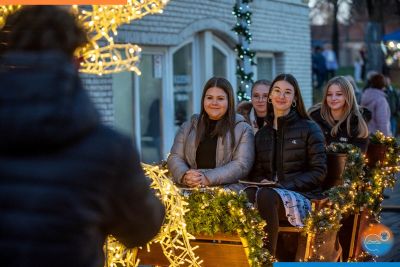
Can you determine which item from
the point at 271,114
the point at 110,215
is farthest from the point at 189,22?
the point at 110,215

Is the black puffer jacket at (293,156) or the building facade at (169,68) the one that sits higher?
the building facade at (169,68)

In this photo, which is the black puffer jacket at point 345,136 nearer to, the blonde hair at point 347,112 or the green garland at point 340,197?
the blonde hair at point 347,112

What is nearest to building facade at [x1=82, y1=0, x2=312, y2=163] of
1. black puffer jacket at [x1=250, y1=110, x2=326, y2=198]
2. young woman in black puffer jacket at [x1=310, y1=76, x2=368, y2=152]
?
young woman in black puffer jacket at [x1=310, y1=76, x2=368, y2=152]

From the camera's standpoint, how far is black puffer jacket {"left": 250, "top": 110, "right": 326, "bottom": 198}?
704cm

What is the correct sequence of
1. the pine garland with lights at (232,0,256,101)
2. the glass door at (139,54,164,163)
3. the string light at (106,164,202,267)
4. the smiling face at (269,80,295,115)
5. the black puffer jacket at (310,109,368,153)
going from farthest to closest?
1. the glass door at (139,54,164,163)
2. the pine garland with lights at (232,0,256,101)
3. the black puffer jacket at (310,109,368,153)
4. the smiling face at (269,80,295,115)
5. the string light at (106,164,202,267)

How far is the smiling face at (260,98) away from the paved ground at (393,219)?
1.83 meters

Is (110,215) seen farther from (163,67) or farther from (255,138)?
(163,67)

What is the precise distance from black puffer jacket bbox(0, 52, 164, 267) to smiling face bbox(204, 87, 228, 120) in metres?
4.48

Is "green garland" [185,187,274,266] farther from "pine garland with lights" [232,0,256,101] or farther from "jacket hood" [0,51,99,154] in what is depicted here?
"pine garland with lights" [232,0,256,101]

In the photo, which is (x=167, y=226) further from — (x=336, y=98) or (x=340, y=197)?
(x=336, y=98)

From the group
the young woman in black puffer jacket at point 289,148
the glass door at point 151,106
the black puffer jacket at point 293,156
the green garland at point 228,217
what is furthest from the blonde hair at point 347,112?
the glass door at point 151,106

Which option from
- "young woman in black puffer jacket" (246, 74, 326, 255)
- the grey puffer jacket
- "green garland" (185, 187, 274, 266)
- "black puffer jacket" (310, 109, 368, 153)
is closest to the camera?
"green garland" (185, 187, 274, 266)

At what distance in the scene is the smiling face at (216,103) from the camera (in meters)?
7.06

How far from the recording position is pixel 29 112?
244cm
